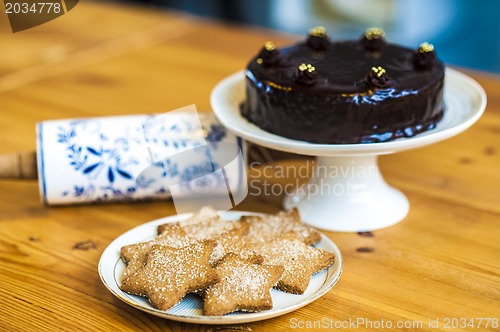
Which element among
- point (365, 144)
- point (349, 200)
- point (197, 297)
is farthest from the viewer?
point (349, 200)

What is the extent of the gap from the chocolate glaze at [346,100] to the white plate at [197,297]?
0.19m

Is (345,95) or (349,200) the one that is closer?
(345,95)

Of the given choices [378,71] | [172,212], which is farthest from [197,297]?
[378,71]

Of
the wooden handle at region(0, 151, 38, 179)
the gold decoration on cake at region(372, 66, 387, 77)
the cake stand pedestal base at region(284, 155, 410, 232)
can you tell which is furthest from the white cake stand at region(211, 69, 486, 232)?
the wooden handle at region(0, 151, 38, 179)

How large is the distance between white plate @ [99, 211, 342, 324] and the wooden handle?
0.97ft

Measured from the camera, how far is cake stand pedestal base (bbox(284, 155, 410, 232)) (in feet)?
3.89

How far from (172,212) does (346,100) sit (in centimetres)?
40

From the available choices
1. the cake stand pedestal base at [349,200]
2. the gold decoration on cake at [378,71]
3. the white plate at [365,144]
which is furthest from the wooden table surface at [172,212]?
the gold decoration on cake at [378,71]

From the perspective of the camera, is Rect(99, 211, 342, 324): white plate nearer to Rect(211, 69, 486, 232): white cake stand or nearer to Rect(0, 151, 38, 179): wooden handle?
Rect(211, 69, 486, 232): white cake stand

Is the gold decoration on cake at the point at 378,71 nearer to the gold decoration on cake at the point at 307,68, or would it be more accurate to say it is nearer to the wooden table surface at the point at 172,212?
the gold decoration on cake at the point at 307,68

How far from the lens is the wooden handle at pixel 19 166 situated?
1259 mm

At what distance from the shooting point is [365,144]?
107 centimetres

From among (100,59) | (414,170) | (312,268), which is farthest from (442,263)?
(100,59)

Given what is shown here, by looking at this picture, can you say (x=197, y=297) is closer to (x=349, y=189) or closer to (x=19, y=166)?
(x=349, y=189)
